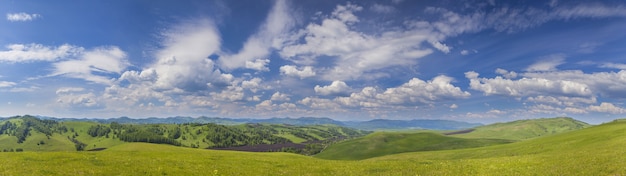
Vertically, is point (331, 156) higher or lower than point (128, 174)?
lower

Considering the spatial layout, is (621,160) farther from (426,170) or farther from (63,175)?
(63,175)

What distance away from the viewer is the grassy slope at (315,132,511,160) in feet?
464

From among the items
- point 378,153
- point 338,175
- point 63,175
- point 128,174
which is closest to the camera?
point 63,175

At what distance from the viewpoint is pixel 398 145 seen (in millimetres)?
157375

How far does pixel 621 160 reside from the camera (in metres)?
29.7

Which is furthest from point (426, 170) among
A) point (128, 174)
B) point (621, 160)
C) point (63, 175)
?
point (63, 175)

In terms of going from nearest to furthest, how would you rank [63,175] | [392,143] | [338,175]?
[63,175]
[338,175]
[392,143]

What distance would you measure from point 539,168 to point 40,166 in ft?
154

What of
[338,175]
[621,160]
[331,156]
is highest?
[621,160]

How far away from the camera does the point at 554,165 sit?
32594mm

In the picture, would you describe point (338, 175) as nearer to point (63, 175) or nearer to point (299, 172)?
point (299, 172)

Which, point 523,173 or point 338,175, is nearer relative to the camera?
point 523,173

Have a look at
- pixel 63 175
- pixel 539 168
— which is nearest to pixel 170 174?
pixel 63 175

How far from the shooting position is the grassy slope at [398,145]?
464 feet
